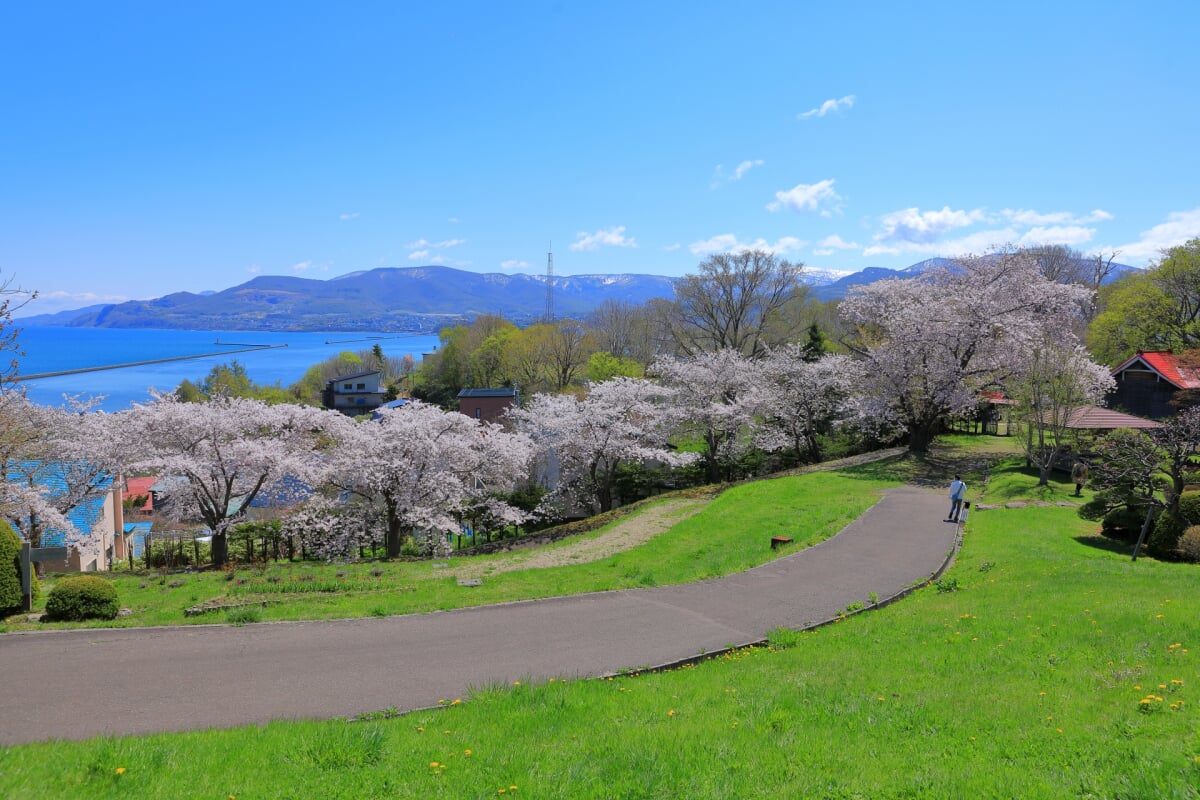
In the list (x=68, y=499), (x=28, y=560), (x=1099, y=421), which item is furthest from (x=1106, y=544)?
(x=68, y=499)

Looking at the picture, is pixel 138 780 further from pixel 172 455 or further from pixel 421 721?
pixel 172 455

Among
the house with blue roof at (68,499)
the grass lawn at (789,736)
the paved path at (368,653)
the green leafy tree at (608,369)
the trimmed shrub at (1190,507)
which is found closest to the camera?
the grass lawn at (789,736)

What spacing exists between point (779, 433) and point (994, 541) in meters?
16.8

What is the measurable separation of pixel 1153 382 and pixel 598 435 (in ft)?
104

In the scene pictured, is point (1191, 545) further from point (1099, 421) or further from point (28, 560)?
point (28, 560)

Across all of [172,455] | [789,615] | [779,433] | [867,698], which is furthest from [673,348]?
[867,698]

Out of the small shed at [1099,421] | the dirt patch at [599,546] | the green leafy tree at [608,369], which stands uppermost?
the green leafy tree at [608,369]

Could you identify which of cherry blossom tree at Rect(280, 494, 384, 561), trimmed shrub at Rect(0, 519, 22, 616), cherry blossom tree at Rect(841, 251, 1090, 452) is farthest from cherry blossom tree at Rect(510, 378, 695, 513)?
trimmed shrub at Rect(0, 519, 22, 616)

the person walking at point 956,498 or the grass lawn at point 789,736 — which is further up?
the grass lawn at point 789,736

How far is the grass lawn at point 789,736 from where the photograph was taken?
5.21 m

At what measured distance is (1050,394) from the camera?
2395cm

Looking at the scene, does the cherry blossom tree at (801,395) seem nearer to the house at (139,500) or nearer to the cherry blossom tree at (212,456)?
the cherry blossom tree at (212,456)

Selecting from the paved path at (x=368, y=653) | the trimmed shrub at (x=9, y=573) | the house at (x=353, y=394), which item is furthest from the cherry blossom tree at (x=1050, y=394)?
the house at (x=353, y=394)

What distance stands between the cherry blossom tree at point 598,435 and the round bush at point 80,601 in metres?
17.3
